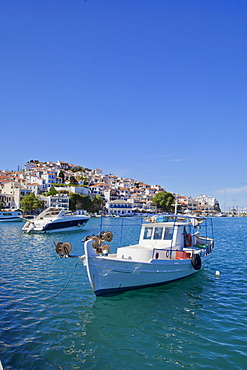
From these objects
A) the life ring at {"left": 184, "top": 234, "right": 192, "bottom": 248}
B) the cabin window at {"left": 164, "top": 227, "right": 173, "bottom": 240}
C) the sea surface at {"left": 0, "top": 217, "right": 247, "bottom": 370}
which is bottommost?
the sea surface at {"left": 0, "top": 217, "right": 247, "bottom": 370}

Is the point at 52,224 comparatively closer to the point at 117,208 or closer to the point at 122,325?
the point at 122,325

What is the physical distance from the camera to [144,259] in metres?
13.3

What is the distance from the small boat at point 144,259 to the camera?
38.4ft

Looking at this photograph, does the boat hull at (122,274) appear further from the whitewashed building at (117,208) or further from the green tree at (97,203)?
the whitewashed building at (117,208)

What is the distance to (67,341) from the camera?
8.36 metres

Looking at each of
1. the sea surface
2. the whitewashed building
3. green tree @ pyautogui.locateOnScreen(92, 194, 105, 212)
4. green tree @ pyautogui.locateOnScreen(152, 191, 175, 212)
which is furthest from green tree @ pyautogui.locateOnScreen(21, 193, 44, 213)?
the sea surface

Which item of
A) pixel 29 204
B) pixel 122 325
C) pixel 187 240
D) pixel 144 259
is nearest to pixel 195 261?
pixel 187 240

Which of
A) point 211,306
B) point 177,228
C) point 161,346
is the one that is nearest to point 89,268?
point 161,346

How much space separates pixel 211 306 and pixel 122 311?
12.0 feet

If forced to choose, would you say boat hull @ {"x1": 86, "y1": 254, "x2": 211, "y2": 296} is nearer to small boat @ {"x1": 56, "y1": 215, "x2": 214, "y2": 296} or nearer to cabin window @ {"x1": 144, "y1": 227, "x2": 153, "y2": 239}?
small boat @ {"x1": 56, "y1": 215, "x2": 214, "y2": 296}

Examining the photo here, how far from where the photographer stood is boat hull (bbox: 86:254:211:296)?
11612 millimetres

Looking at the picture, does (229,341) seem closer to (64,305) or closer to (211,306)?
(211,306)

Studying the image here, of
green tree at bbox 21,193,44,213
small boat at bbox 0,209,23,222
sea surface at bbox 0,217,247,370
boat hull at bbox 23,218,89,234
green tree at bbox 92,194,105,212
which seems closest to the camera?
sea surface at bbox 0,217,247,370

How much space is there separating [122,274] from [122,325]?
2757mm
